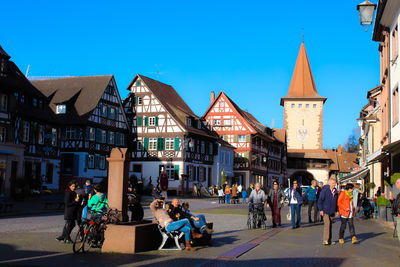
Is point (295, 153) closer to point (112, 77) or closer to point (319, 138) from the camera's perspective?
point (319, 138)

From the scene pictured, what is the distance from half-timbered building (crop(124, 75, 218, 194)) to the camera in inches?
2149

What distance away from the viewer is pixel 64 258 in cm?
1045

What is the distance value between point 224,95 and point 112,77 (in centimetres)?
1908

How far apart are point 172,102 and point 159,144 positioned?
598cm

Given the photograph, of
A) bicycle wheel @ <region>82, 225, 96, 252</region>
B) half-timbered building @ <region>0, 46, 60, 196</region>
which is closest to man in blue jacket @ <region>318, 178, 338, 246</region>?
bicycle wheel @ <region>82, 225, 96, 252</region>

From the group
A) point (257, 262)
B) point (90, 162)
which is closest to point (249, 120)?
point (90, 162)

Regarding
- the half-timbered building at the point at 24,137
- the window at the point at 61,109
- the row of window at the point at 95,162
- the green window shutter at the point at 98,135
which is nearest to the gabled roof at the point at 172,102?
the green window shutter at the point at 98,135

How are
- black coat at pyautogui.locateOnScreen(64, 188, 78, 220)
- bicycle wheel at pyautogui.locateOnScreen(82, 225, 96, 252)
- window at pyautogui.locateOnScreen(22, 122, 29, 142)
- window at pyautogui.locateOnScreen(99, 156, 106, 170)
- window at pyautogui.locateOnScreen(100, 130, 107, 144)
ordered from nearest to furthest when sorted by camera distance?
bicycle wheel at pyautogui.locateOnScreen(82, 225, 96, 252) < black coat at pyautogui.locateOnScreen(64, 188, 78, 220) < window at pyautogui.locateOnScreen(22, 122, 29, 142) < window at pyautogui.locateOnScreen(99, 156, 106, 170) < window at pyautogui.locateOnScreen(100, 130, 107, 144)

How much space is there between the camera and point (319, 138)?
94375mm

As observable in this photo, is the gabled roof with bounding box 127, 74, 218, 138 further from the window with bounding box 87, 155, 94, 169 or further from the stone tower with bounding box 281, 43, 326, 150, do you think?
the stone tower with bounding box 281, 43, 326, 150

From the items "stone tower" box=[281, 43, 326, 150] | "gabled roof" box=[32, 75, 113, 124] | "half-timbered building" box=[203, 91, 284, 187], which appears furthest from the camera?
"stone tower" box=[281, 43, 326, 150]

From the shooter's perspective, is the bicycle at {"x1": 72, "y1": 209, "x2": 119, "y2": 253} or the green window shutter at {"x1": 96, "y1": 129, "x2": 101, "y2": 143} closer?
the bicycle at {"x1": 72, "y1": 209, "x2": 119, "y2": 253}

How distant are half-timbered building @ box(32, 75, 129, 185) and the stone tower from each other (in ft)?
156

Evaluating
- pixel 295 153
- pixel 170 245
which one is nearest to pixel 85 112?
pixel 170 245
